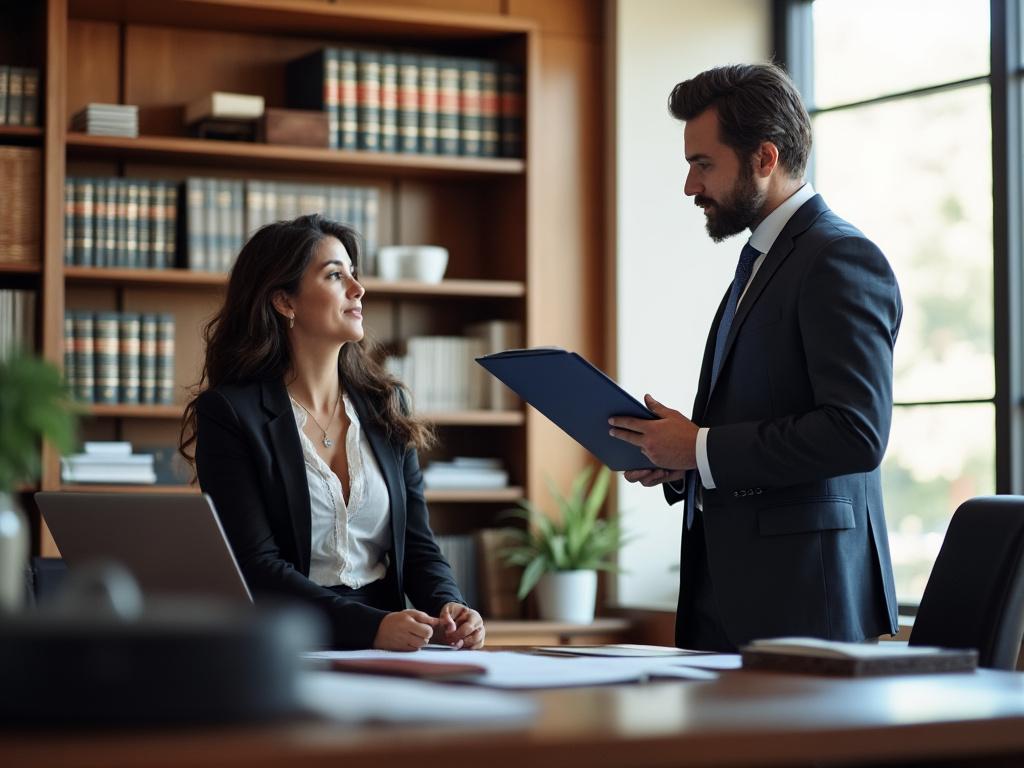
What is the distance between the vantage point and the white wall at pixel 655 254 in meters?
4.99

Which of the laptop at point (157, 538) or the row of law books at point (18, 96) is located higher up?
the row of law books at point (18, 96)

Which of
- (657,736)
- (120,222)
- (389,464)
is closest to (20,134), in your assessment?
(120,222)

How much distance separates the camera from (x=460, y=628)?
257 centimetres

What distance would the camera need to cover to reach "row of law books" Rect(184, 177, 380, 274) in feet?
15.1

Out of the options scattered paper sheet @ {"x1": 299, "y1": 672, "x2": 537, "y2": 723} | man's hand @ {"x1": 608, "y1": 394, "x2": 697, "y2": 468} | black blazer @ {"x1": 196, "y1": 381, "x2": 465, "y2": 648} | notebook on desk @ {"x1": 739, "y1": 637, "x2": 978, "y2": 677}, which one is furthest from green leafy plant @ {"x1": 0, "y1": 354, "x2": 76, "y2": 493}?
man's hand @ {"x1": 608, "y1": 394, "x2": 697, "y2": 468}

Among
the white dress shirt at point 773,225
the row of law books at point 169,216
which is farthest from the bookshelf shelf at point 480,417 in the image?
the white dress shirt at point 773,225

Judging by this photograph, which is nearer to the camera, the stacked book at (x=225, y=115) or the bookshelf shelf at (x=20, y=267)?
the bookshelf shelf at (x=20, y=267)

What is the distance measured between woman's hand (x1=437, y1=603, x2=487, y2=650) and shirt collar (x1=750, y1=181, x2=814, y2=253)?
863 millimetres

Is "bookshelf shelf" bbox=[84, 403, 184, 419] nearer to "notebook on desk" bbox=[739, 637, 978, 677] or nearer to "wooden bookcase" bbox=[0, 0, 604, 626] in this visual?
"wooden bookcase" bbox=[0, 0, 604, 626]

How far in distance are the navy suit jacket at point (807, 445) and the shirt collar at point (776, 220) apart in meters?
0.07

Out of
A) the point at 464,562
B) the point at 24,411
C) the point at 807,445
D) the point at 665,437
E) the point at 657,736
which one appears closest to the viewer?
the point at 657,736

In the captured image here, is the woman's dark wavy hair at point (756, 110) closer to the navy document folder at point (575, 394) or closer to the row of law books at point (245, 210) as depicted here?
the navy document folder at point (575, 394)

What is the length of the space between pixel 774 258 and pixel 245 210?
8.12 feet

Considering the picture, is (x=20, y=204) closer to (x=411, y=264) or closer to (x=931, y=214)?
(x=411, y=264)
